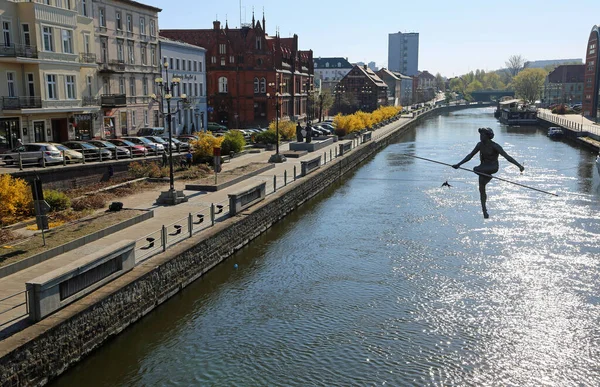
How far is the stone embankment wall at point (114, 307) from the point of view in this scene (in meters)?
12.5

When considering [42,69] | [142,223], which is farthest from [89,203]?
[42,69]

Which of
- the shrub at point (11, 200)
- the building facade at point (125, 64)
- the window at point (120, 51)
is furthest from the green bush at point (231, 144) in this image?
the shrub at point (11, 200)

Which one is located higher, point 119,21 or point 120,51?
point 119,21

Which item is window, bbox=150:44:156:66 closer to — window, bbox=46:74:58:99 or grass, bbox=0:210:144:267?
window, bbox=46:74:58:99

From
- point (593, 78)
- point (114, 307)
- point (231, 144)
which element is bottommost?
point (114, 307)

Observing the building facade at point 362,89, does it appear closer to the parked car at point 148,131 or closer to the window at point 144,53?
the window at point 144,53

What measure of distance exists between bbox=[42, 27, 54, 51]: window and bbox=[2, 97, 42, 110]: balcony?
3.59m

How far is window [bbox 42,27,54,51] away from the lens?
130 feet

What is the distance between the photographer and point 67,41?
137ft

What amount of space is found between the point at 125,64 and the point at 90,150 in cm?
1873

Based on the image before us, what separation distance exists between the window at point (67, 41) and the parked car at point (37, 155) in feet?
39.0

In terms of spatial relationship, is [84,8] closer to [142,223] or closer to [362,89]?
[142,223]

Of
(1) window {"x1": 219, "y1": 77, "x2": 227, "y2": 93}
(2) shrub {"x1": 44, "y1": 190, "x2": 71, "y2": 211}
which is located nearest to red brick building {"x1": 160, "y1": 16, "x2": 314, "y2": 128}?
(1) window {"x1": 219, "y1": 77, "x2": 227, "y2": 93}

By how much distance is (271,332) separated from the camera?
17.1 meters
